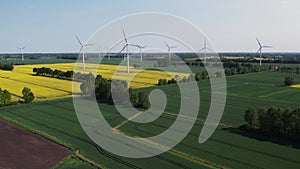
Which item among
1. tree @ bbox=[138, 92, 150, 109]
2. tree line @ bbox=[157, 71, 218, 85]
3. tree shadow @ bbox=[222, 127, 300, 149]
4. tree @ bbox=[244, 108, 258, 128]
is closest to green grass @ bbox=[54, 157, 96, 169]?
tree shadow @ bbox=[222, 127, 300, 149]

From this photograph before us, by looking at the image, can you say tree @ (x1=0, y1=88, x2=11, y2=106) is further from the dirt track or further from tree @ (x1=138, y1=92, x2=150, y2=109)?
tree @ (x1=138, y1=92, x2=150, y2=109)

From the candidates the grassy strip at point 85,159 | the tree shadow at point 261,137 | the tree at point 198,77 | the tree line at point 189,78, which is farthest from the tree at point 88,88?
the tree at point 198,77

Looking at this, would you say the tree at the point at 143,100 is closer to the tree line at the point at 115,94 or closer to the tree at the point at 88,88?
the tree line at the point at 115,94

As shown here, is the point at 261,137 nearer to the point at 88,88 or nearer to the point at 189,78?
Result: the point at 88,88

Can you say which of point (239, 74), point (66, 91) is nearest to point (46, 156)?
point (66, 91)

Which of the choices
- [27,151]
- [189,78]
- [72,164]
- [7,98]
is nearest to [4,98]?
[7,98]

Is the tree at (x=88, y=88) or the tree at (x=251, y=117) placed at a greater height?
the tree at (x=88, y=88)
